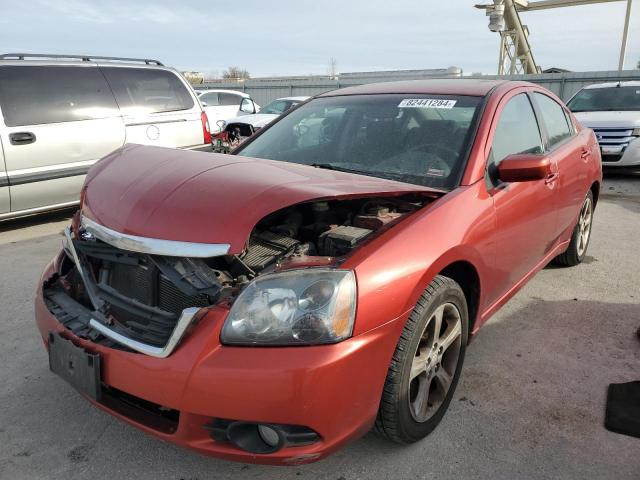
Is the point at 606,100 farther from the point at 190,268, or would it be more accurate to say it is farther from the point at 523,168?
the point at 190,268

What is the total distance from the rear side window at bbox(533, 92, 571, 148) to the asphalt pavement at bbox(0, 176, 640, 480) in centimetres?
117

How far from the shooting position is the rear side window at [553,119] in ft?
11.9

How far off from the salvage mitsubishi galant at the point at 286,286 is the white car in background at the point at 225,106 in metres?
8.32

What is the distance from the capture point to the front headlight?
67.9 inches

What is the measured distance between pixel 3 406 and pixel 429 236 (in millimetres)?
2151

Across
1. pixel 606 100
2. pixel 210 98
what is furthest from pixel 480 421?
pixel 210 98

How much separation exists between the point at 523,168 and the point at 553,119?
155cm

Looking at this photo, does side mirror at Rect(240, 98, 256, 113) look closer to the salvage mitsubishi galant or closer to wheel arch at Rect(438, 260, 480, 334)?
the salvage mitsubishi galant

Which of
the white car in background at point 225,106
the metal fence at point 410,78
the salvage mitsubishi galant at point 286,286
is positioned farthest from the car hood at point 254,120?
the salvage mitsubishi galant at point 286,286

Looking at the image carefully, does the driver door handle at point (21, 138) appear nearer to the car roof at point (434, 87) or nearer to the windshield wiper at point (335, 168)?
the car roof at point (434, 87)

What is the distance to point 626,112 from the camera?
9.10 metres

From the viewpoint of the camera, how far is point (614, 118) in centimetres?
865

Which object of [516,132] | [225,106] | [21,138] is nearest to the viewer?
[516,132]

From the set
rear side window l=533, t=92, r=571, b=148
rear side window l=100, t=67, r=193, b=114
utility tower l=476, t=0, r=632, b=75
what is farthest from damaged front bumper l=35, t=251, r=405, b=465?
utility tower l=476, t=0, r=632, b=75
